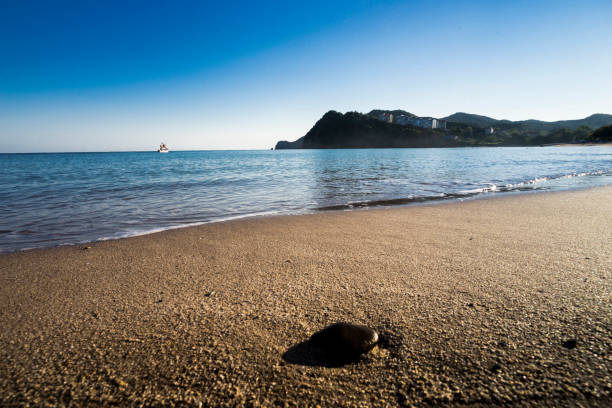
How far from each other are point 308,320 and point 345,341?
0.51 meters

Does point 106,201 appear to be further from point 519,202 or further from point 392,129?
point 392,129

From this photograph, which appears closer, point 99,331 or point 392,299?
point 99,331

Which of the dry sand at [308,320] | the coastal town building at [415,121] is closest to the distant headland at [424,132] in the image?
the coastal town building at [415,121]

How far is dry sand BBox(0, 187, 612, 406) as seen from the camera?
1680mm

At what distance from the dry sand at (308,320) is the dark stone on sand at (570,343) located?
0.09 ft

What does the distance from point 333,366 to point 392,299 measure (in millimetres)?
1079

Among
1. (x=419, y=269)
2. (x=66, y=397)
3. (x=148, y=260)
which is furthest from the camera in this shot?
(x=148, y=260)

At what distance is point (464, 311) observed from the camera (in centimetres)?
242

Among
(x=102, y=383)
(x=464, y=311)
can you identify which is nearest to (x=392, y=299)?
(x=464, y=311)

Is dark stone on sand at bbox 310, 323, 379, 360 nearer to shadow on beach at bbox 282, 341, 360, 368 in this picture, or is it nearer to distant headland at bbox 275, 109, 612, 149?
shadow on beach at bbox 282, 341, 360, 368

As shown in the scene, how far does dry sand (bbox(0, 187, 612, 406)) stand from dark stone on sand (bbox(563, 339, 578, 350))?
27 millimetres

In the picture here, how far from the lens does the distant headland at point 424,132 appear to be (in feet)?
387

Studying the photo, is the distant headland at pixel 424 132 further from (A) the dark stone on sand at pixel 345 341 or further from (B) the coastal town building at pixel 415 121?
(A) the dark stone on sand at pixel 345 341

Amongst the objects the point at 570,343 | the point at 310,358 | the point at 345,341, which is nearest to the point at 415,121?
the point at 570,343
